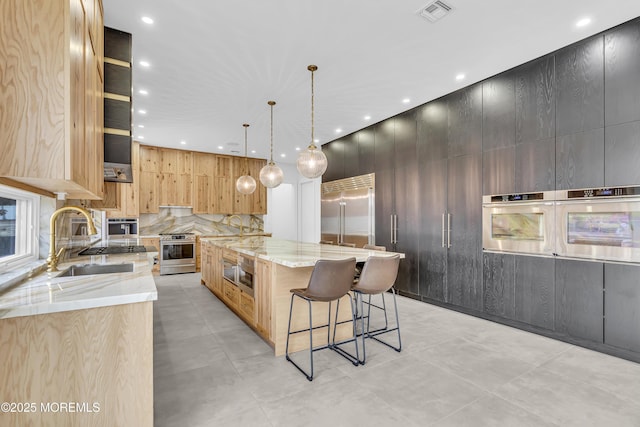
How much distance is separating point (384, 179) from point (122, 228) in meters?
5.56

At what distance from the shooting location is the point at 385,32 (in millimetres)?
2852

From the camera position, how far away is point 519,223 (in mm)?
3480

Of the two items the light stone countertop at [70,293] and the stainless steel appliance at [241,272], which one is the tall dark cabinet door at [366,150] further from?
the light stone countertop at [70,293]

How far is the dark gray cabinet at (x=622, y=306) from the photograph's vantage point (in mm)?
2678

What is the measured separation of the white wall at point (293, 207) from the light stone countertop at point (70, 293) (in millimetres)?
7070

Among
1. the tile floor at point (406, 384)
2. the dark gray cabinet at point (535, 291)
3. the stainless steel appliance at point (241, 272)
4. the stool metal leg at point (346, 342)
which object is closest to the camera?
the tile floor at point (406, 384)

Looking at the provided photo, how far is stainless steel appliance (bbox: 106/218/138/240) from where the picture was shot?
21.1ft

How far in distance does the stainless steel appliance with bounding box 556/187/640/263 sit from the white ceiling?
1532 mm

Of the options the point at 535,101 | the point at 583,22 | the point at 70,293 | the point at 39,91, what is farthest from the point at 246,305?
the point at 583,22

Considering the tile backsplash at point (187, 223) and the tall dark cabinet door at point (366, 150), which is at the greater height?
the tall dark cabinet door at point (366, 150)

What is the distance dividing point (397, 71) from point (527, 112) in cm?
152

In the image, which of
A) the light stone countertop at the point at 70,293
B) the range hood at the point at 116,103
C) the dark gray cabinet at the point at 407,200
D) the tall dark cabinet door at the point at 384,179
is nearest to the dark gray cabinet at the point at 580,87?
the dark gray cabinet at the point at 407,200

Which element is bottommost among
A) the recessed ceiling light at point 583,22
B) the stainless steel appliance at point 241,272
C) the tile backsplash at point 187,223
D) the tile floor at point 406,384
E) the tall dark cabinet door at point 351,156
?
the tile floor at point 406,384

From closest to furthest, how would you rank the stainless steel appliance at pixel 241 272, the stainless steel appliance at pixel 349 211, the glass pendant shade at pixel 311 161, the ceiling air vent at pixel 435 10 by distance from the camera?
the ceiling air vent at pixel 435 10 < the stainless steel appliance at pixel 241 272 < the glass pendant shade at pixel 311 161 < the stainless steel appliance at pixel 349 211
